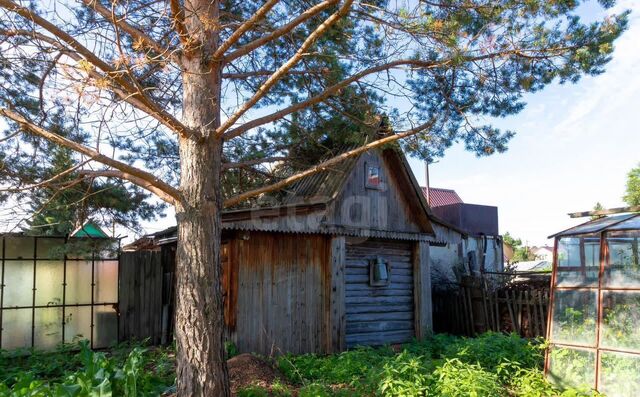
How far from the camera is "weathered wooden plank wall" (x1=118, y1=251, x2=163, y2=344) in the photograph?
37.2ft

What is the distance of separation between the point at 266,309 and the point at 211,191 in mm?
5076

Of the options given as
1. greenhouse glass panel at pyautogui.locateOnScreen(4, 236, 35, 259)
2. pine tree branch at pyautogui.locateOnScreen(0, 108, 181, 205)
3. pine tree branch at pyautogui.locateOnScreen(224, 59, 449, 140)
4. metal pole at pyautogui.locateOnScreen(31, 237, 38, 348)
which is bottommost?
metal pole at pyautogui.locateOnScreen(31, 237, 38, 348)

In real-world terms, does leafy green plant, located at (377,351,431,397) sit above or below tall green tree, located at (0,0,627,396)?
below

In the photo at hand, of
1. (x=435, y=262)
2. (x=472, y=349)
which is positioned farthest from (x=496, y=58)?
(x=435, y=262)

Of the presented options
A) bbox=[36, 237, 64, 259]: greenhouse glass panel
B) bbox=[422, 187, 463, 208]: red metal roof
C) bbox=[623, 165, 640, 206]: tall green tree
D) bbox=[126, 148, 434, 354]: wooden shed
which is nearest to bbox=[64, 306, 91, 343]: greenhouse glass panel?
bbox=[126, 148, 434, 354]: wooden shed

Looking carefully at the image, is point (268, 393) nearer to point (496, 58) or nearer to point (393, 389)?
point (393, 389)

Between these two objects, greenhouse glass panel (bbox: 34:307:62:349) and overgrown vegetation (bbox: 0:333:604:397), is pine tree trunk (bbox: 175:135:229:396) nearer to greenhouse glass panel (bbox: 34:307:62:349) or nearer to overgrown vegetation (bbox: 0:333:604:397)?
overgrown vegetation (bbox: 0:333:604:397)

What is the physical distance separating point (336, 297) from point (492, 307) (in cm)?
542

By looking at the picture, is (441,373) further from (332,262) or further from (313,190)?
(313,190)

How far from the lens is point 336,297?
11.8 m

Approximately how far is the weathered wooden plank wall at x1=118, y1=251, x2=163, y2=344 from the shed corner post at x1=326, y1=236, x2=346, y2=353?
147 inches

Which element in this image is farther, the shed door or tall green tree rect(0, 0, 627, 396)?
the shed door

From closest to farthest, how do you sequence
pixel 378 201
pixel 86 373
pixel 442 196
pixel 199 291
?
pixel 199 291 → pixel 86 373 → pixel 378 201 → pixel 442 196

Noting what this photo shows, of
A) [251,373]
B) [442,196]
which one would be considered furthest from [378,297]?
[442,196]
